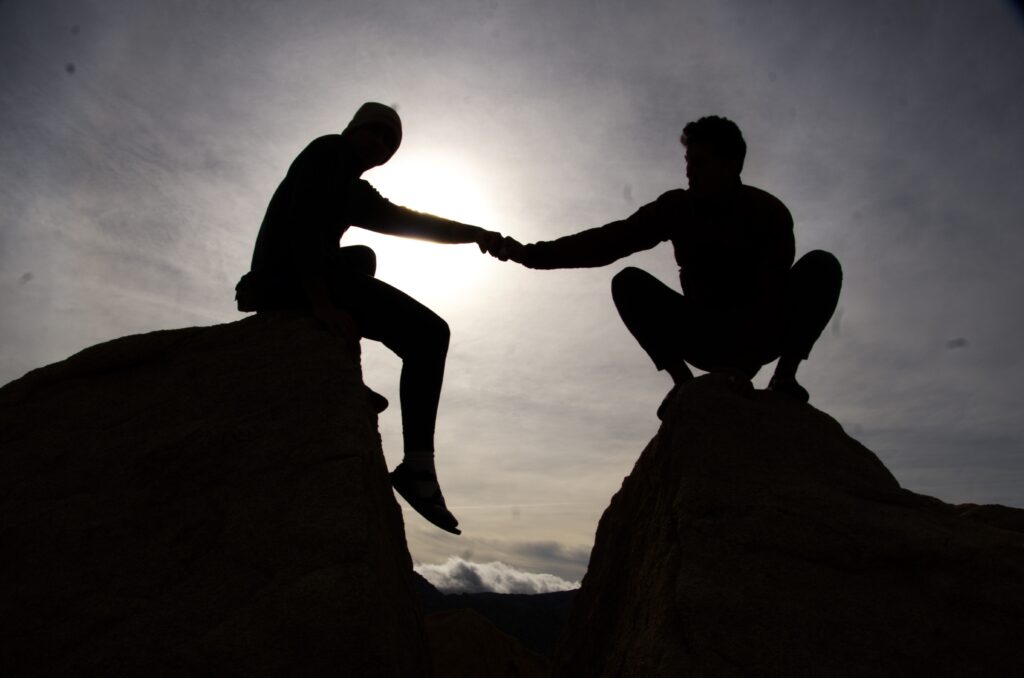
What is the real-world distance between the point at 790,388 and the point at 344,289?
2513mm

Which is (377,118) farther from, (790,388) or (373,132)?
(790,388)

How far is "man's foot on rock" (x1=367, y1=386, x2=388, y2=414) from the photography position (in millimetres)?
3631

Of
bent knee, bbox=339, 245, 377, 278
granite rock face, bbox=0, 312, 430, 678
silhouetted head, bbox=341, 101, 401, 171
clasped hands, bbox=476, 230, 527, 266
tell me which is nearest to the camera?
granite rock face, bbox=0, 312, 430, 678

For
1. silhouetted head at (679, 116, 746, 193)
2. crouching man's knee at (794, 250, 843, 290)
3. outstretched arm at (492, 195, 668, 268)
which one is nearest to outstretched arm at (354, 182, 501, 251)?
outstretched arm at (492, 195, 668, 268)

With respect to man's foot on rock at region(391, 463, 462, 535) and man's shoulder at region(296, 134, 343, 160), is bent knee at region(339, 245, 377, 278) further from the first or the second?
man's foot on rock at region(391, 463, 462, 535)

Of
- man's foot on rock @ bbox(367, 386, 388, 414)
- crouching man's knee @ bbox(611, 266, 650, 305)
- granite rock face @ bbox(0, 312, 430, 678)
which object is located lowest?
granite rock face @ bbox(0, 312, 430, 678)

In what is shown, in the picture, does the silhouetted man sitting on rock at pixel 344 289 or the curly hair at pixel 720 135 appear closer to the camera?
the silhouetted man sitting on rock at pixel 344 289

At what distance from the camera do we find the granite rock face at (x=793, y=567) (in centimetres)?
237

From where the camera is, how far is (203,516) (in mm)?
2631

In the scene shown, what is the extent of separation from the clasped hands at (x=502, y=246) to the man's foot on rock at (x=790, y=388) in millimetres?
2037

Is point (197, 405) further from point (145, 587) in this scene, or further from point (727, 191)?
point (727, 191)

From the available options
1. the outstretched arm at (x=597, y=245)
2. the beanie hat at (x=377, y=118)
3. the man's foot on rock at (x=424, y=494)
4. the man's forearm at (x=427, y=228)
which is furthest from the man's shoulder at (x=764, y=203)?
the man's foot on rock at (x=424, y=494)

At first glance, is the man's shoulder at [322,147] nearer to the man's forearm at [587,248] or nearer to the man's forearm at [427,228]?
the man's forearm at [427,228]

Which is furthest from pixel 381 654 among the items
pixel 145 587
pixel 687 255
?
pixel 687 255
